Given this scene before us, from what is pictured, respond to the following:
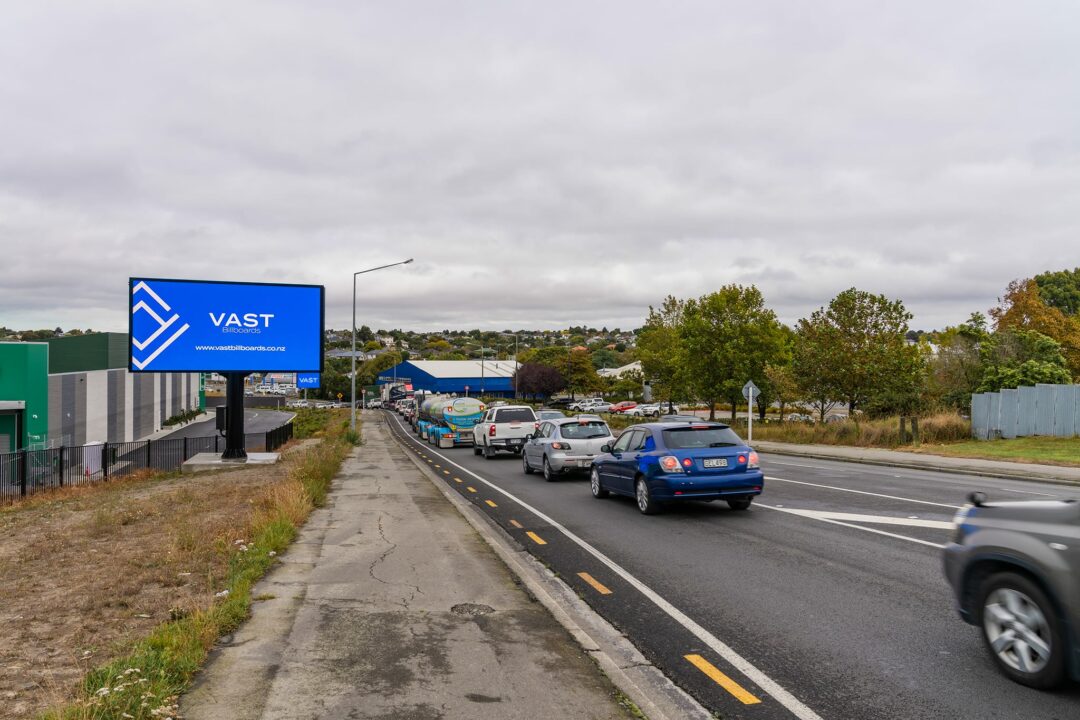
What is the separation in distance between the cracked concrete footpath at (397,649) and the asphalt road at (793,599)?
0.81 metres

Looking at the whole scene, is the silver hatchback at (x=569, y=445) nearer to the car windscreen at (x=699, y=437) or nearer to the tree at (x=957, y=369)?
the car windscreen at (x=699, y=437)

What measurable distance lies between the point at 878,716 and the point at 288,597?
16.9 ft

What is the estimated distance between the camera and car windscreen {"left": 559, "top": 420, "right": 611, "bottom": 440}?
18.6 m

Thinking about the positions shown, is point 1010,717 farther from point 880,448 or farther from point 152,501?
point 880,448

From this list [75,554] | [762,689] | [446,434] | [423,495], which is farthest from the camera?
[446,434]

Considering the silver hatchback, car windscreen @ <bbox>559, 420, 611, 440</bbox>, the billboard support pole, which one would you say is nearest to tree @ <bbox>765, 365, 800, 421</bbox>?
the silver hatchback

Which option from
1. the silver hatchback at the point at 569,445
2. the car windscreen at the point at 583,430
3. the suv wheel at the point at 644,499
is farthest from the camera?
the car windscreen at the point at 583,430

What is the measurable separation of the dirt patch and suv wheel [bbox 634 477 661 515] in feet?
20.4

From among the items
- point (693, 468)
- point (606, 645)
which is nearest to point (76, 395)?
point (693, 468)

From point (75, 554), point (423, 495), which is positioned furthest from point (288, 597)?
point (423, 495)

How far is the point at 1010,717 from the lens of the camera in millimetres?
4422

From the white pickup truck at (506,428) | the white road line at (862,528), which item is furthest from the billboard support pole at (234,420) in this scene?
the white road line at (862,528)

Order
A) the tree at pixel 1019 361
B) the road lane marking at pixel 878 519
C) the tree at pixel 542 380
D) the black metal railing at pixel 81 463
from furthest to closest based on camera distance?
1. the tree at pixel 542 380
2. the tree at pixel 1019 361
3. the black metal railing at pixel 81 463
4. the road lane marking at pixel 878 519

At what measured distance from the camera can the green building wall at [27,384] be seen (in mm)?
36625
